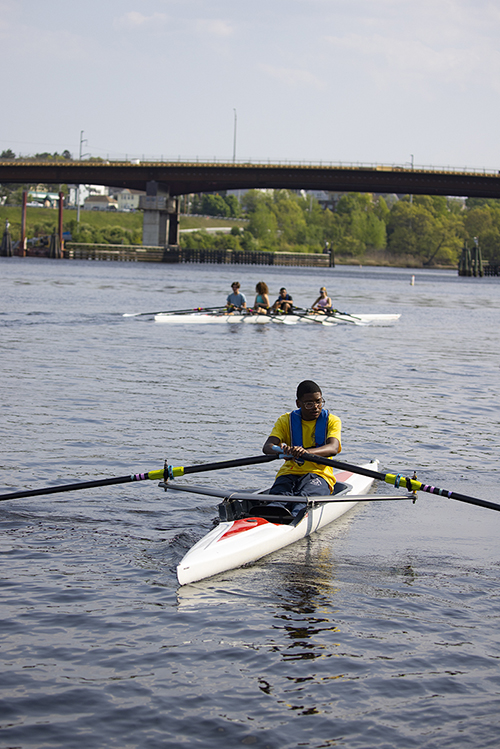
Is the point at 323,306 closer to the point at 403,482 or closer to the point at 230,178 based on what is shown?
the point at 403,482

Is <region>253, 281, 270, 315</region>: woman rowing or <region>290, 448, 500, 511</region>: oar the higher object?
<region>253, 281, 270, 315</region>: woman rowing

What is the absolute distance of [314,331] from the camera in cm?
3453

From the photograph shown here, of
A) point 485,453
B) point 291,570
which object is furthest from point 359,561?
point 485,453

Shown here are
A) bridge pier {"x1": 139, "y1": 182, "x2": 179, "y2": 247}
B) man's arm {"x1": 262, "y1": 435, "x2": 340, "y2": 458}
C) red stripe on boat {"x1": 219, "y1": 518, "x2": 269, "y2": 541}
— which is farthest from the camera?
bridge pier {"x1": 139, "y1": 182, "x2": 179, "y2": 247}

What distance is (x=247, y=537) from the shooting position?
8234 millimetres

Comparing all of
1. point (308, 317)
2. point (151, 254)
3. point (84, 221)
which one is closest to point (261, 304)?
point (308, 317)

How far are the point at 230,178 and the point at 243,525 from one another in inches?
3820

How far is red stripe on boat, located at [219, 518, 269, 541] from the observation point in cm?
820

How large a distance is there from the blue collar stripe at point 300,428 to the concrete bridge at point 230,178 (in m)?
89.4

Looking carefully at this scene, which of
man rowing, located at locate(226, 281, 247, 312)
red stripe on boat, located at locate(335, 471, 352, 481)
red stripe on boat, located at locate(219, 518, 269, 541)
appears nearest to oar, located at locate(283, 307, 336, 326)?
man rowing, located at locate(226, 281, 247, 312)

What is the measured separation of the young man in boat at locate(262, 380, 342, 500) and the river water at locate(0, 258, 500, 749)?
0.63 meters

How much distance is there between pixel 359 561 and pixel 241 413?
297 inches

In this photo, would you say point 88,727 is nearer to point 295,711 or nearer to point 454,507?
point 295,711

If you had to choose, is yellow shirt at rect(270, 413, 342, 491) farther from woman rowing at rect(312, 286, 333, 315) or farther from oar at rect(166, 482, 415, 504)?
woman rowing at rect(312, 286, 333, 315)
